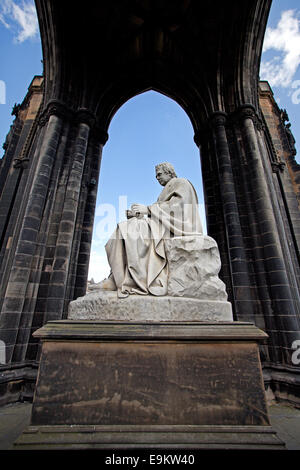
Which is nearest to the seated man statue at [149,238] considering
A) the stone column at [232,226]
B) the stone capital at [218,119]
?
the stone column at [232,226]

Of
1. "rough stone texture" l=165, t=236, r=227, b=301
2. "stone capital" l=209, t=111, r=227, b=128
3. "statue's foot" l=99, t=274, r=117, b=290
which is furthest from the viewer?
"stone capital" l=209, t=111, r=227, b=128

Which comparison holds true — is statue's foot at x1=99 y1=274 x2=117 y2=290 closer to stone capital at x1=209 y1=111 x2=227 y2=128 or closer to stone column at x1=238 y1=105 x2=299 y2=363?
stone column at x1=238 y1=105 x2=299 y2=363

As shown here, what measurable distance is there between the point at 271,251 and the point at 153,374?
378cm

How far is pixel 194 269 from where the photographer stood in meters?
2.14

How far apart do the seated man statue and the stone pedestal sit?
0.43 meters

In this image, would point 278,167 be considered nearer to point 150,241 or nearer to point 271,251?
point 271,251

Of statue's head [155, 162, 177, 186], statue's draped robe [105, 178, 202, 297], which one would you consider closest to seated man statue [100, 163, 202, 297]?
statue's draped robe [105, 178, 202, 297]

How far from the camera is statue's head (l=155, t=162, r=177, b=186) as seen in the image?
309 cm

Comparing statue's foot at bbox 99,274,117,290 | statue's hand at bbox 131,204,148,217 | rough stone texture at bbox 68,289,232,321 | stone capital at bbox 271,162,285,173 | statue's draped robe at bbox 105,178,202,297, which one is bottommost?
rough stone texture at bbox 68,289,232,321

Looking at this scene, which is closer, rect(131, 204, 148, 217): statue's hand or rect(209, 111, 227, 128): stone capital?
rect(131, 204, 148, 217): statue's hand

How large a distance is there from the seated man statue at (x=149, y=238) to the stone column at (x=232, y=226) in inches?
99.8

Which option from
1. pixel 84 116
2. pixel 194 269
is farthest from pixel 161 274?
pixel 84 116

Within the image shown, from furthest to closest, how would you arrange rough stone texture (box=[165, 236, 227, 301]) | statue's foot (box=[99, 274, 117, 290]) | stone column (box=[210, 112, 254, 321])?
stone column (box=[210, 112, 254, 321]) → statue's foot (box=[99, 274, 117, 290]) → rough stone texture (box=[165, 236, 227, 301])

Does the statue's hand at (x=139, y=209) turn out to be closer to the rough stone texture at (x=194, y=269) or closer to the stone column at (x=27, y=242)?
the rough stone texture at (x=194, y=269)
